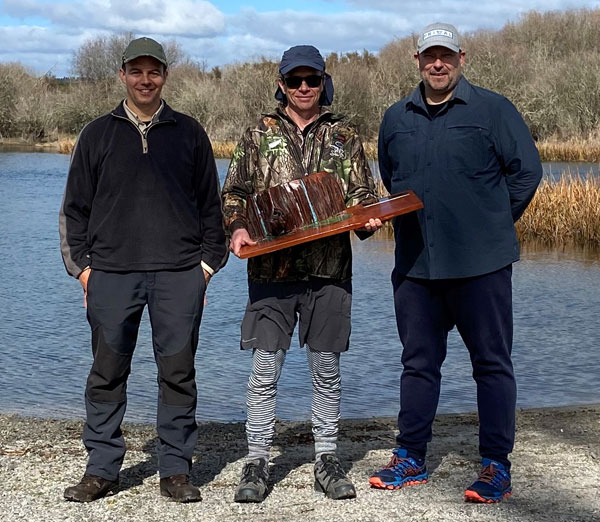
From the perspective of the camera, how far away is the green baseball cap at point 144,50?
4297mm

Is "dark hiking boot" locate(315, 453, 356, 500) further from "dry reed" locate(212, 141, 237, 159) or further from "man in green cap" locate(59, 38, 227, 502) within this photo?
"dry reed" locate(212, 141, 237, 159)

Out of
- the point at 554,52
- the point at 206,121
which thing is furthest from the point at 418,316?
the point at 554,52

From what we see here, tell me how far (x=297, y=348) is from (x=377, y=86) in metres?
40.5

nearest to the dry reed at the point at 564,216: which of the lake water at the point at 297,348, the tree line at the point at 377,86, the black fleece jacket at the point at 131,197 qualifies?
the lake water at the point at 297,348

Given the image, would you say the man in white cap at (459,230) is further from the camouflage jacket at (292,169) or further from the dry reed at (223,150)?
the dry reed at (223,150)

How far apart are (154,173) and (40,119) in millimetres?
59810

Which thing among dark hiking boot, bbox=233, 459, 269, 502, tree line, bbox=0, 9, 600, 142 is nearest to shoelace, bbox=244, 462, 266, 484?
dark hiking boot, bbox=233, 459, 269, 502

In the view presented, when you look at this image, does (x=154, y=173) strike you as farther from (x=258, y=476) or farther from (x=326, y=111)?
(x=258, y=476)

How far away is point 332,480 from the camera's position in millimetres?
4422

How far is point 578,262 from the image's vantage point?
52.3ft

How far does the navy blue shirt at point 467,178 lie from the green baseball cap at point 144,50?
1.12 meters

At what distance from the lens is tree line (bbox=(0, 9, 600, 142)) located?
44750mm

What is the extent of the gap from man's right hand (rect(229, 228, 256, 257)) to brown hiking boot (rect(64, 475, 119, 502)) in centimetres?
115

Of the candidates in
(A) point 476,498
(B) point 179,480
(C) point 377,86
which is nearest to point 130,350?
(B) point 179,480
